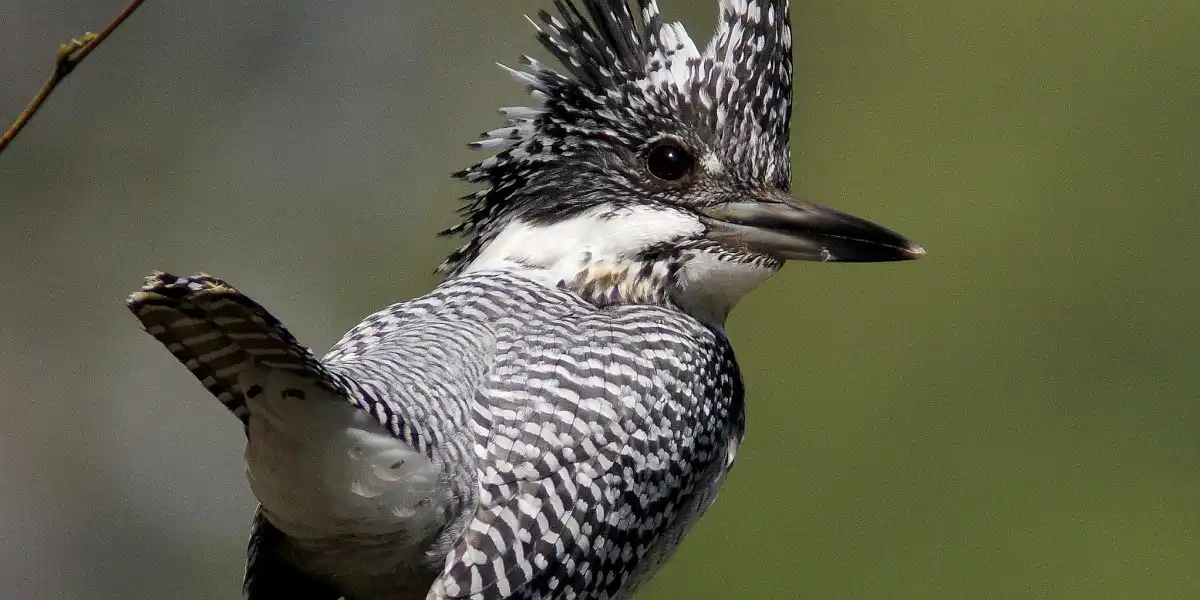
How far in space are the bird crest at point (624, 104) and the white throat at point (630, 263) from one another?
7 cm

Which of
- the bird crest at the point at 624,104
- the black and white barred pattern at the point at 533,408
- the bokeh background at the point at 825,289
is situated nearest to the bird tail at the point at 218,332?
the black and white barred pattern at the point at 533,408

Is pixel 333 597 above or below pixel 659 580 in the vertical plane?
above

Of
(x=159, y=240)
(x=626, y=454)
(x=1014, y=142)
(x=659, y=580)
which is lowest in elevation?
(x=659, y=580)

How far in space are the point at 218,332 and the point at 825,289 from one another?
5.80 m

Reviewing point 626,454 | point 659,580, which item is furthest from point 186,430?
point 626,454

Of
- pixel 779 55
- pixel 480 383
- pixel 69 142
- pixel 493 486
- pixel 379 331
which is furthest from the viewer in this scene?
pixel 69 142

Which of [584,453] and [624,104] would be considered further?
[624,104]

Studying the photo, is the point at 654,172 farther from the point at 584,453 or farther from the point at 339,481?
the point at 339,481

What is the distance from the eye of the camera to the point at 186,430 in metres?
7.48

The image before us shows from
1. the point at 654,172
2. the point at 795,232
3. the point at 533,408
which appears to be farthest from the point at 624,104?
the point at 533,408

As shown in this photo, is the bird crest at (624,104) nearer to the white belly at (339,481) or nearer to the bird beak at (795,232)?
the bird beak at (795,232)

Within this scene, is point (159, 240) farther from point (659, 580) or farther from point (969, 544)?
point (969, 544)

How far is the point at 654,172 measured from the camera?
2953 mm

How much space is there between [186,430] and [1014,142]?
505 cm
